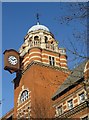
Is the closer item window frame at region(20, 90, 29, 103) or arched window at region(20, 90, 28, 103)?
window frame at region(20, 90, 29, 103)

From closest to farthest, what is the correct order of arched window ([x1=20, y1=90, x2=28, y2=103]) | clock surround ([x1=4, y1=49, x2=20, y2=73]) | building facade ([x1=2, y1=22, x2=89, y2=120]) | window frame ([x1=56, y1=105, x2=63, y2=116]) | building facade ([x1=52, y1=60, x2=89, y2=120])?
1. building facade ([x1=52, y1=60, x2=89, y2=120])
2. window frame ([x1=56, y1=105, x2=63, y2=116])
3. building facade ([x1=2, y1=22, x2=89, y2=120])
4. arched window ([x1=20, y1=90, x2=28, y2=103])
5. clock surround ([x1=4, y1=49, x2=20, y2=73])

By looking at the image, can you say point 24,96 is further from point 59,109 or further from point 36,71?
point 59,109

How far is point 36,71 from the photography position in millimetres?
46125

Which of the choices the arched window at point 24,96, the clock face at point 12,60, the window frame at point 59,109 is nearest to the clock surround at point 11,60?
the clock face at point 12,60

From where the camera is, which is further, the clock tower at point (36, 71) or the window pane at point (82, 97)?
the clock tower at point (36, 71)

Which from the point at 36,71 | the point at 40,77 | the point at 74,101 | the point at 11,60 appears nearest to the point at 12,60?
the point at 11,60

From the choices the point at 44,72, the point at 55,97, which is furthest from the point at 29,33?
the point at 55,97

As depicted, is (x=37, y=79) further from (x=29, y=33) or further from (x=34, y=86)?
(x=29, y=33)

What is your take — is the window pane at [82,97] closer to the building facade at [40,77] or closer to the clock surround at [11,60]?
the building facade at [40,77]

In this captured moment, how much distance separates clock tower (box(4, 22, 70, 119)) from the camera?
44.1 metres

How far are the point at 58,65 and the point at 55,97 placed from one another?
776 centimetres

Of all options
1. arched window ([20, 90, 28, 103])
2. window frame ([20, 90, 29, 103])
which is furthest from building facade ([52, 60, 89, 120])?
arched window ([20, 90, 28, 103])

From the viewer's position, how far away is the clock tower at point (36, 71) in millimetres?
44062

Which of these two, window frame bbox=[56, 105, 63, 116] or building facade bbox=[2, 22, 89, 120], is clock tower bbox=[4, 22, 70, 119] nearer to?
building facade bbox=[2, 22, 89, 120]
